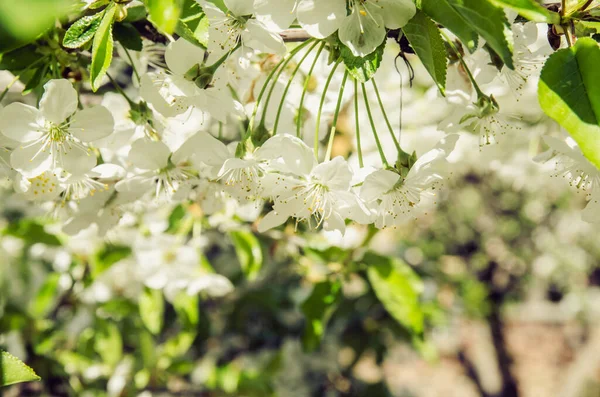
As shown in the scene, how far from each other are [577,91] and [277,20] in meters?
0.36

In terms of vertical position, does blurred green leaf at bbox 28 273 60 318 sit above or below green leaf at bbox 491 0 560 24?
below

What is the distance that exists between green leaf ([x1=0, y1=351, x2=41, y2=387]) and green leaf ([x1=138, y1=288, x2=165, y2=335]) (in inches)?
29.9

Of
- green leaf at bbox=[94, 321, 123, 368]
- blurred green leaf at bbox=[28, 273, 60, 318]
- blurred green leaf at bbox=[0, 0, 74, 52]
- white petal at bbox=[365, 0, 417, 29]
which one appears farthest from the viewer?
green leaf at bbox=[94, 321, 123, 368]

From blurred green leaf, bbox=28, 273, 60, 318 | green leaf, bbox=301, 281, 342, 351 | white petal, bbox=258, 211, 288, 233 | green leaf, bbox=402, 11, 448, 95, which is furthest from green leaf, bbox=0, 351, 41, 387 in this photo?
blurred green leaf, bbox=28, 273, 60, 318

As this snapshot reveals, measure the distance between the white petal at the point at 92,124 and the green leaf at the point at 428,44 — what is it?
1.34ft

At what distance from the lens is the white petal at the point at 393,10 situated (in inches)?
23.9

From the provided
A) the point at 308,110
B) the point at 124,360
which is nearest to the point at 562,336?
the point at 124,360

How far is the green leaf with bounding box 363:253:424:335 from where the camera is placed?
120cm

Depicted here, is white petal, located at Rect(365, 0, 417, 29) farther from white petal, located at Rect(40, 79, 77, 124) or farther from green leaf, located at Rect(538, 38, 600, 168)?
white petal, located at Rect(40, 79, 77, 124)

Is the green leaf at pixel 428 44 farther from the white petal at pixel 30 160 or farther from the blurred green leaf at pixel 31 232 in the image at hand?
the blurred green leaf at pixel 31 232

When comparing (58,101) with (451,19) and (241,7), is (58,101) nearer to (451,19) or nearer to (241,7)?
(241,7)

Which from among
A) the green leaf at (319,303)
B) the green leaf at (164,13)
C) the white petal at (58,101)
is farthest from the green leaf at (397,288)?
the green leaf at (164,13)

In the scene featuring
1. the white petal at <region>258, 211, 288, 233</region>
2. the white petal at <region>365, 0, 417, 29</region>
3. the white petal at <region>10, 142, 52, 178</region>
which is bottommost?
the white petal at <region>258, 211, 288, 233</region>

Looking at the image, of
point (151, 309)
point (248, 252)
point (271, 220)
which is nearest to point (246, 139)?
point (271, 220)
